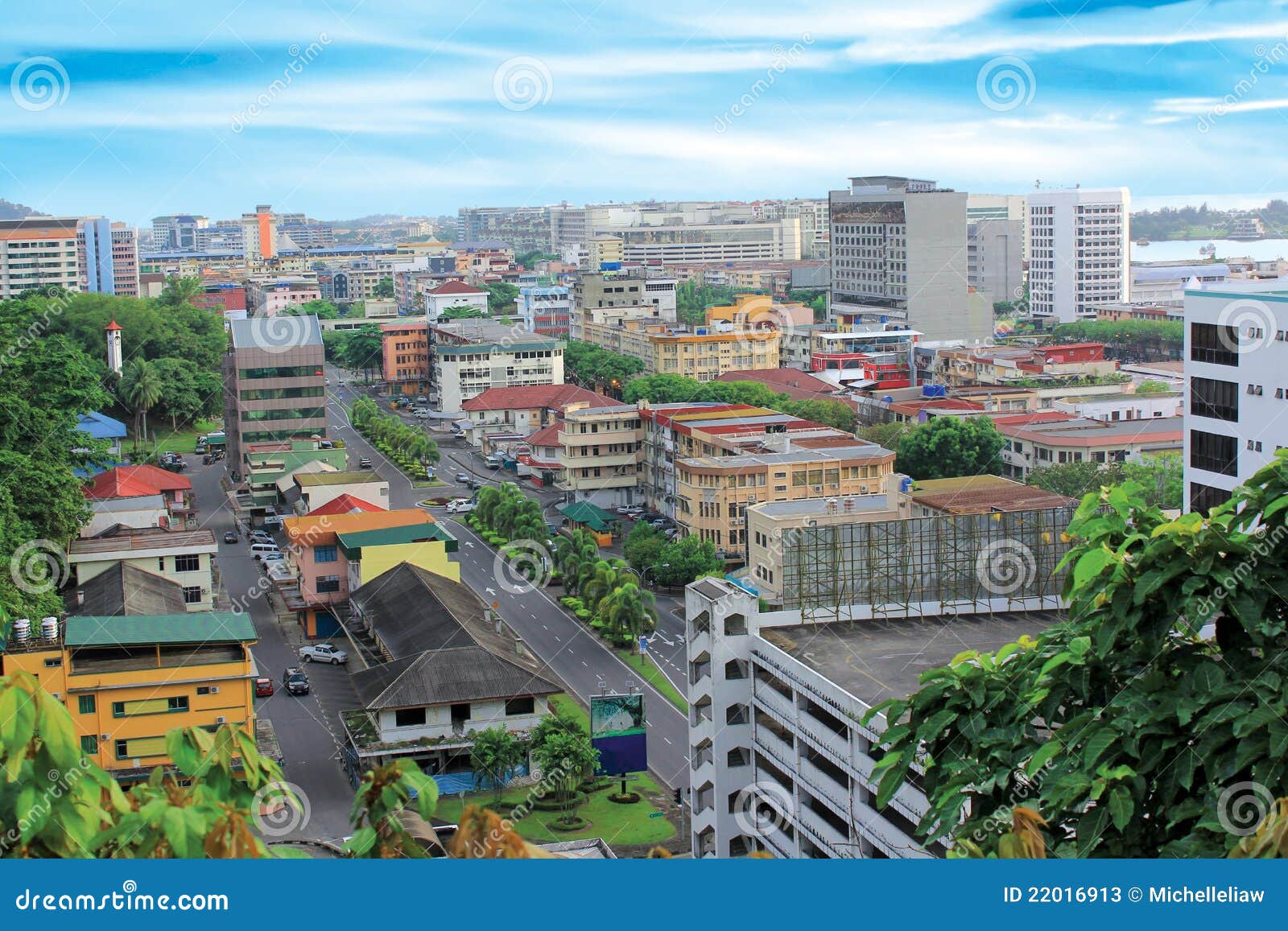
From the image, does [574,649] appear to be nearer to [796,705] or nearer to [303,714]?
[303,714]

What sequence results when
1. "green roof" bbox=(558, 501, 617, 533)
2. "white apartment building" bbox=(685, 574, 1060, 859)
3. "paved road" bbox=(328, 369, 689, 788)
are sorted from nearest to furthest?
"white apartment building" bbox=(685, 574, 1060, 859), "paved road" bbox=(328, 369, 689, 788), "green roof" bbox=(558, 501, 617, 533)

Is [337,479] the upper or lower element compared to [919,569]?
lower

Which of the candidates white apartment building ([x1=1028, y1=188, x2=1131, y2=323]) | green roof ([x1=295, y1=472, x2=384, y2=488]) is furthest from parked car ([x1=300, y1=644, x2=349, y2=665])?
white apartment building ([x1=1028, y1=188, x2=1131, y2=323])

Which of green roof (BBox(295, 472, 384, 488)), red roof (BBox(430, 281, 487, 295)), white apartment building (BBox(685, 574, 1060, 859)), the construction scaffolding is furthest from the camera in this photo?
red roof (BBox(430, 281, 487, 295))

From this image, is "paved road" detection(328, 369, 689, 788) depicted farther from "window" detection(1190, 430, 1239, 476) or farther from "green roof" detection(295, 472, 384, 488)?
"window" detection(1190, 430, 1239, 476)

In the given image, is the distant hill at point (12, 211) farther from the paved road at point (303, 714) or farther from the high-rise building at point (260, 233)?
the paved road at point (303, 714)

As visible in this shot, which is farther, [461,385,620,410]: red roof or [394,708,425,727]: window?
[461,385,620,410]: red roof

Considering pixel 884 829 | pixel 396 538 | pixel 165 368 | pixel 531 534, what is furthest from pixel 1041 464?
pixel 165 368

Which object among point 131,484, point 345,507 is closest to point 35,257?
point 131,484
